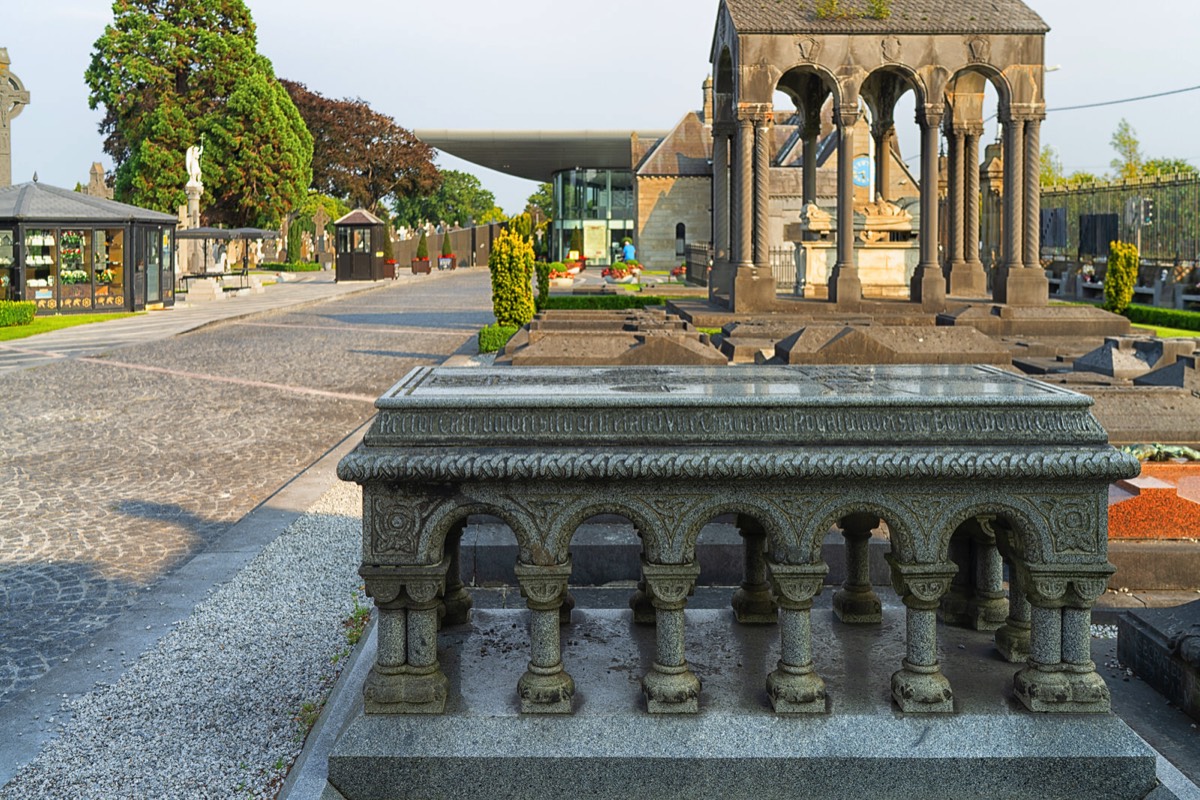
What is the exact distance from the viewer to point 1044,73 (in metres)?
22.1

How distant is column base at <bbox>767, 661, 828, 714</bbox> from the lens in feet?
12.6

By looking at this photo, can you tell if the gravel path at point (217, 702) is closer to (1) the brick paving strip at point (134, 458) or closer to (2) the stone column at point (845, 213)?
(1) the brick paving strip at point (134, 458)

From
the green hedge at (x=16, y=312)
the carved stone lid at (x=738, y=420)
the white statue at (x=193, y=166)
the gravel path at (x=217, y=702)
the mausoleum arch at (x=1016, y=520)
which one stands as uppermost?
the white statue at (x=193, y=166)

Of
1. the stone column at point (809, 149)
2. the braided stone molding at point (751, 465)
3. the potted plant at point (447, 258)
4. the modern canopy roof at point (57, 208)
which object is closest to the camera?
the braided stone molding at point (751, 465)

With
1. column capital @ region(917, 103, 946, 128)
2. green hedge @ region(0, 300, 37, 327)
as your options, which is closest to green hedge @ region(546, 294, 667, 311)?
column capital @ region(917, 103, 946, 128)

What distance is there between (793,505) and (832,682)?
29.5 inches

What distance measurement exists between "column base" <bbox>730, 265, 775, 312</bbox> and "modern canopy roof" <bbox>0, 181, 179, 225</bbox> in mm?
18970

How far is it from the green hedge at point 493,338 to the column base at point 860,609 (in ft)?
53.7

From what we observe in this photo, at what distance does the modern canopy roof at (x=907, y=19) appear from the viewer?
72.2 feet

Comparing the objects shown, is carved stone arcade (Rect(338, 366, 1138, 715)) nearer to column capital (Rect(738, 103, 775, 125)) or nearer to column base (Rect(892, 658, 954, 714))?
column base (Rect(892, 658, 954, 714))

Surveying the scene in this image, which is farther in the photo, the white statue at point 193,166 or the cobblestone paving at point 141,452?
the white statue at point 193,166

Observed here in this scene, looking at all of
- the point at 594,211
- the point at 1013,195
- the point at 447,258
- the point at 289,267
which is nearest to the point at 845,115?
the point at 1013,195

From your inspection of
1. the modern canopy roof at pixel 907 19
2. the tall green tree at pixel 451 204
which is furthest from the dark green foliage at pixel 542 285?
the tall green tree at pixel 451 204

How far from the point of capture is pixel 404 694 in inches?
153
